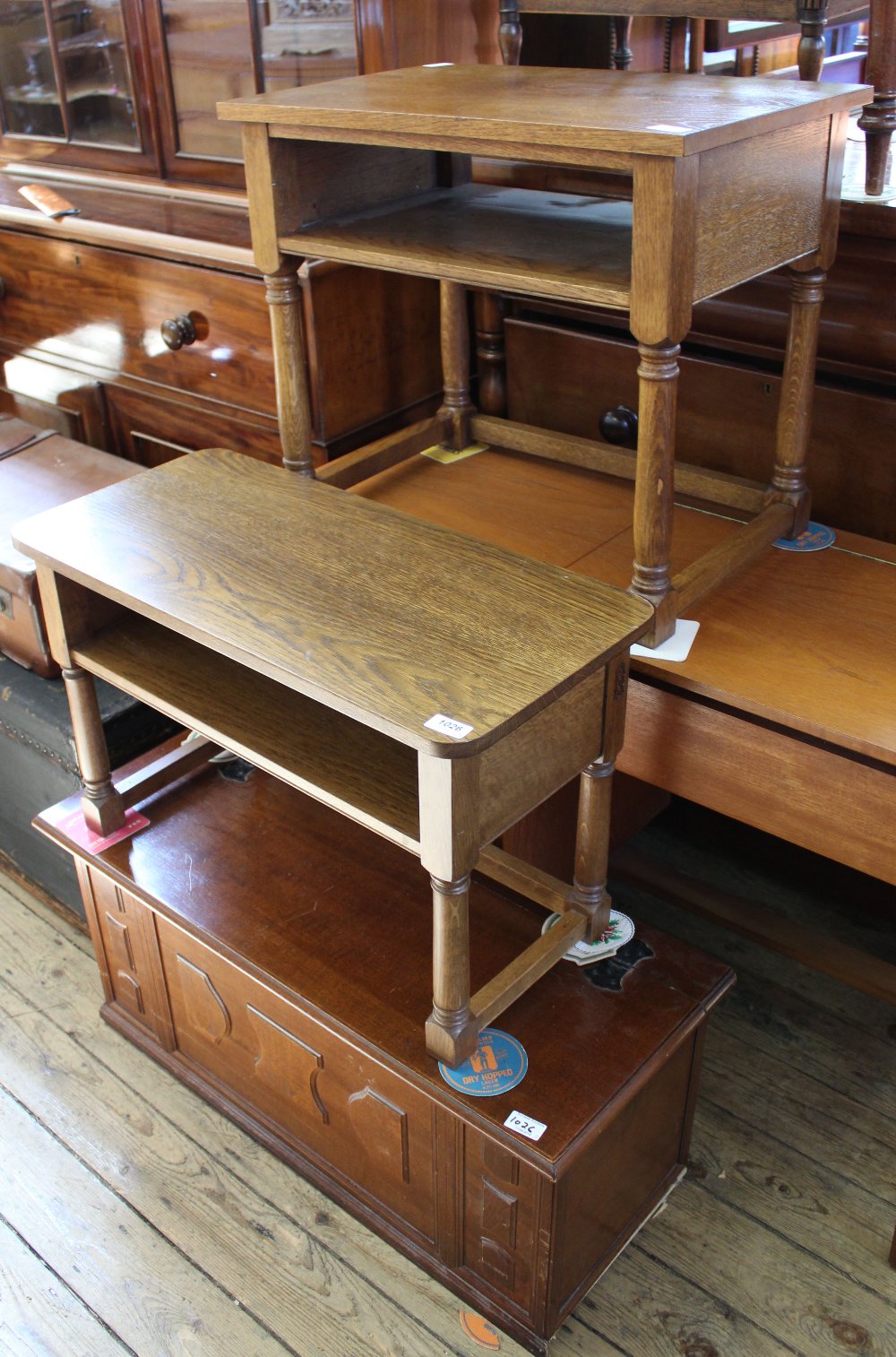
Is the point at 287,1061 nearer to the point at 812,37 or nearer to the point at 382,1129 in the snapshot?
the point at 382,1129

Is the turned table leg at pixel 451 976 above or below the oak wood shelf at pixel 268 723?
below

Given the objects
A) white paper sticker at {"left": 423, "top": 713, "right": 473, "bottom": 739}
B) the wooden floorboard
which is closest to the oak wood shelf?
white paper sticker at {"left": 423, "top": 713, "right": 473, "bottom": 739}

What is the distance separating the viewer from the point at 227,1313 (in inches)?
67.6

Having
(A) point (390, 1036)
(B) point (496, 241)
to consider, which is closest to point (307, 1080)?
(A) point (390, 1036)

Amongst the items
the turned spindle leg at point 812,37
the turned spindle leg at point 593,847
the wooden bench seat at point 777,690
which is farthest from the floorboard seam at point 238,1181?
the turned spindle leg at point 812,37

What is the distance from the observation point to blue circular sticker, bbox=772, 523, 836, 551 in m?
1.91

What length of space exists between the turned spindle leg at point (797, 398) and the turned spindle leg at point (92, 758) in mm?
1065

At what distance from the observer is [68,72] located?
265cm

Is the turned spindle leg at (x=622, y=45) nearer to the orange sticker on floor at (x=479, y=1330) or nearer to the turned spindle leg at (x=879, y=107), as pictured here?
the turned spindle leg at (x=879, y=107)

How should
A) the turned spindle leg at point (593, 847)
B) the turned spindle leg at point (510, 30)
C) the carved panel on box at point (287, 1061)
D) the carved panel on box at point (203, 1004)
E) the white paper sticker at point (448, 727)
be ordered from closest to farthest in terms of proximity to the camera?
the white paper sticker at point (448, 727) → the turned spindle leg at point (593, 847) → the carved panel on box at point (287, 1061) → the carved panel on box at point (203, 1004) → the turned spindle leg at point (510, 30)

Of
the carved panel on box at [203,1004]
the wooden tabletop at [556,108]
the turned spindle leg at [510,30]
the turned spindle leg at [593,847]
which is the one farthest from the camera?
the turned spindle leg at [510,30]

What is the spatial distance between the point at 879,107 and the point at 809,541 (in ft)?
2.20

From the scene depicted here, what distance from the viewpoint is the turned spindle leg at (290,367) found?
190cm

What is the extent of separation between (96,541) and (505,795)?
27.4 inches
